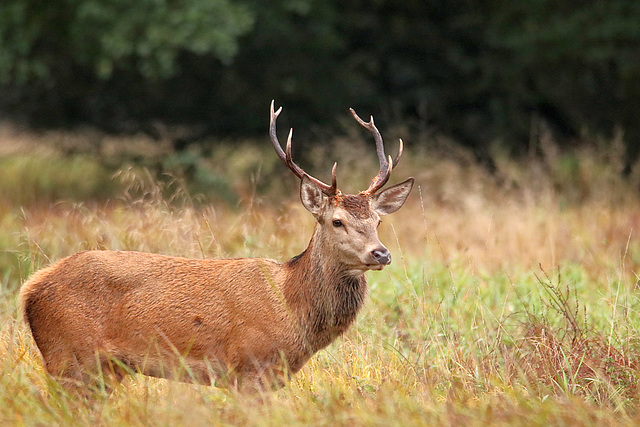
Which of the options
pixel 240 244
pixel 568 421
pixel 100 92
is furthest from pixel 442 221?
pixel 100 92

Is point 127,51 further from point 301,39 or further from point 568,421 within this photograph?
point 568,421

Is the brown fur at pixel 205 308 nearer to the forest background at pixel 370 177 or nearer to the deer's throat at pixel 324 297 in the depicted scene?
the deer's throat at pixel 324 297

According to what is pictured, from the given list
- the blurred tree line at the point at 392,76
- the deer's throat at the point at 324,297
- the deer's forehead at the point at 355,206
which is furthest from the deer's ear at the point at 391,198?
the blurred tree line at the point at 392,76

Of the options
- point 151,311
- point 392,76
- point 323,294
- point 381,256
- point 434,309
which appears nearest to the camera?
point 381,256

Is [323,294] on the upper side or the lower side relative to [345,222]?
lower

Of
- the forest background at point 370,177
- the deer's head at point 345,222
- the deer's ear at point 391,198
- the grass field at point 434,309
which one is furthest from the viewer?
the deer's ear at point 391,198

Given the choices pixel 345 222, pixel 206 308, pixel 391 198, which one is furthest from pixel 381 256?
pixel 206 308

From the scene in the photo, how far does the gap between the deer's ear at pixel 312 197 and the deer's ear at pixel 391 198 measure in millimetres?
366

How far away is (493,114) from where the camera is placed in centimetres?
1500

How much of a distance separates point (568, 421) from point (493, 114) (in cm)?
1182

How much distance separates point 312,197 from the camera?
4906mm

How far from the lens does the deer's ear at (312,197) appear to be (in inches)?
190

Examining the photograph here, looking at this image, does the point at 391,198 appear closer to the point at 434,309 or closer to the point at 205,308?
the point at 434,309

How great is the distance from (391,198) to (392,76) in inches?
411
